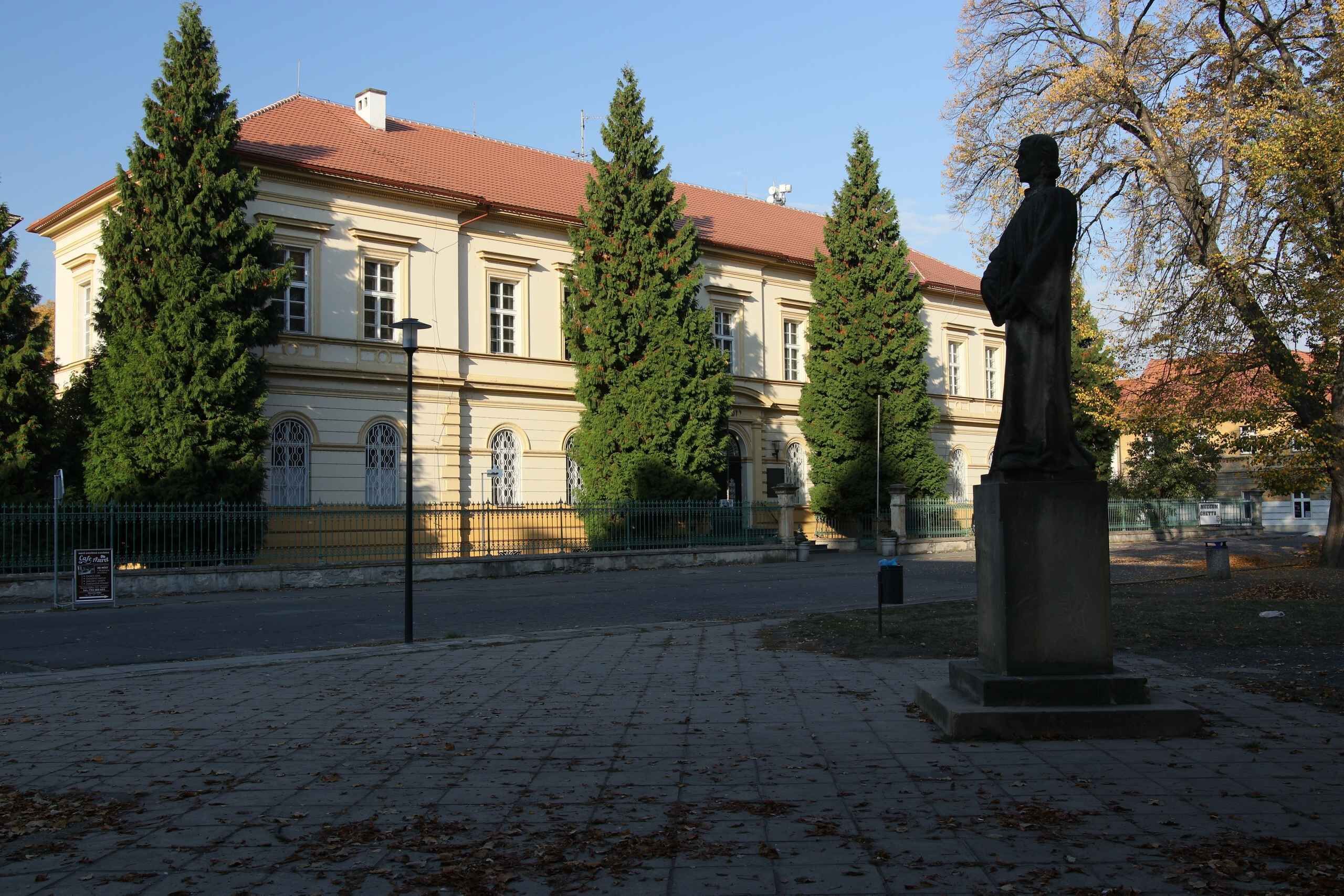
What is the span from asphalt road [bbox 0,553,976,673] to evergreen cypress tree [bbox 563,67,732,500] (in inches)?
234

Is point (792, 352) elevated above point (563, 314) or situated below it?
below

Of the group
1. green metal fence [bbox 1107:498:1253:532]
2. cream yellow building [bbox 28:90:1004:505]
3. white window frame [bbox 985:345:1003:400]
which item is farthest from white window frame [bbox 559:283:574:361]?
green metal fence [bbox 1107:498:1253:532]

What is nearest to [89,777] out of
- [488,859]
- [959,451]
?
[488,859]

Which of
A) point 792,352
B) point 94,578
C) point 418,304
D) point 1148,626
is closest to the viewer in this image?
point 1148,626

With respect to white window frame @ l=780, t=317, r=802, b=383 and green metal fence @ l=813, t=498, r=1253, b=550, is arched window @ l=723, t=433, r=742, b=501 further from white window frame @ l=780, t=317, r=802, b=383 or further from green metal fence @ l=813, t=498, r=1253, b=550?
white window frame @ l=780, t=317, r=802, b=383

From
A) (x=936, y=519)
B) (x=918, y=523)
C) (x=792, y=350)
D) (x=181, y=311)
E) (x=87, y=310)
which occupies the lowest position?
(x=918, y=523)

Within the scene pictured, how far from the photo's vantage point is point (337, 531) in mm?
22750

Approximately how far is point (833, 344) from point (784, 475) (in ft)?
16.3

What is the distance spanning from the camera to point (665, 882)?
4.24 metres

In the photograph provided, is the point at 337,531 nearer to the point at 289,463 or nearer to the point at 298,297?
the point at 289,463

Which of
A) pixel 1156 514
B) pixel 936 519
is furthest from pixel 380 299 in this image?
pixel 1156 514

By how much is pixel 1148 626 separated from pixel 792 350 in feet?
94.8

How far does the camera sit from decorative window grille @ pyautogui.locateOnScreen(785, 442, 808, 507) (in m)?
39.5

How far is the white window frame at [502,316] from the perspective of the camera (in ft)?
106
